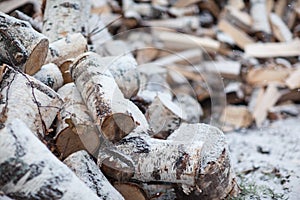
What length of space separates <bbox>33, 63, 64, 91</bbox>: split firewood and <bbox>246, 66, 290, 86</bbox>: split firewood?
1.89 m

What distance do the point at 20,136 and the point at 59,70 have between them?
2.51 ft

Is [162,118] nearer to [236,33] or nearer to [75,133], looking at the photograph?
[75,133]

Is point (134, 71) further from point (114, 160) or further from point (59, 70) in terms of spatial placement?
point (114, 160)

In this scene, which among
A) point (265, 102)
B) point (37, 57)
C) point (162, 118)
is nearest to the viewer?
point (37, 57)

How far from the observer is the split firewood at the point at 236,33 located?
3.95 meters

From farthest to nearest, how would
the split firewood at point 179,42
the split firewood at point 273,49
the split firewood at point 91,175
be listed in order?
the split firewood at point 179,42 → the split firewood at point 273,49 → the split firewood at point 91,175

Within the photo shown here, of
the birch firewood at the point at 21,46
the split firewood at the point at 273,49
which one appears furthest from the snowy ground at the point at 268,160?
the birch firewood at the point at 21,46

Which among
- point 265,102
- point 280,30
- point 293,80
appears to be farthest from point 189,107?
point 280,30

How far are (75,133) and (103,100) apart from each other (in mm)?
185

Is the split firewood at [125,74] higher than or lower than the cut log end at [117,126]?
lower

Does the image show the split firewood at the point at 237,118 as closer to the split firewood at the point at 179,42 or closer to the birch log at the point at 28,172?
the split firewood at the point at 179,42

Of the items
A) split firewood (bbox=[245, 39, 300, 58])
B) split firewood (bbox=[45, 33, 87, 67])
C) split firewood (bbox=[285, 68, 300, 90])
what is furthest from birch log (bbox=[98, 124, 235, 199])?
split firewood (bbox=[245, 39, 300, 58])

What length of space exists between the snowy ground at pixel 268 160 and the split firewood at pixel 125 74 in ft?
2.26

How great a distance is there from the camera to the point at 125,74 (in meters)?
2.29
